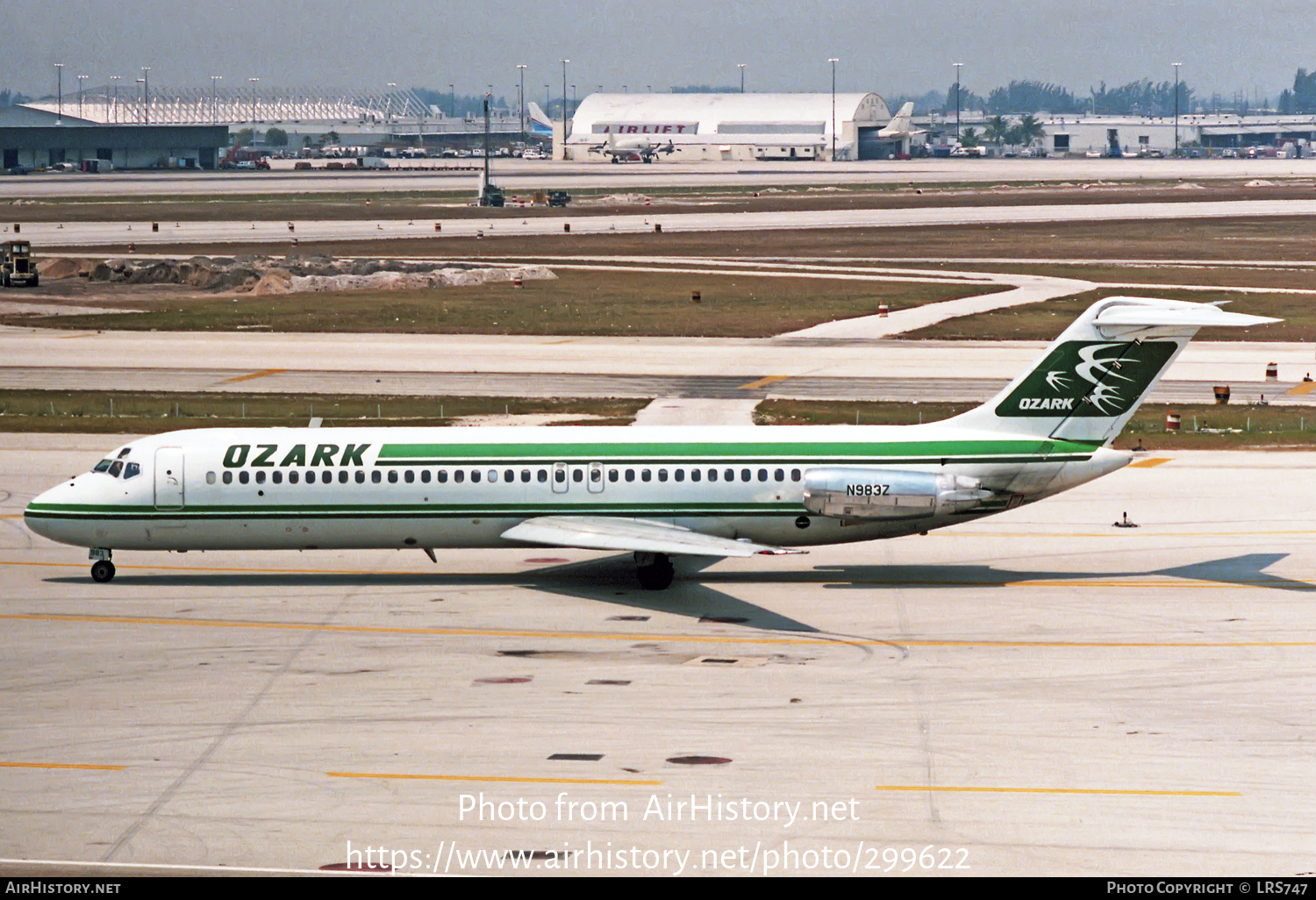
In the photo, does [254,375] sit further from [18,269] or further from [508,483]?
[18,269]

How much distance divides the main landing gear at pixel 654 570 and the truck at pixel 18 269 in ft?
235

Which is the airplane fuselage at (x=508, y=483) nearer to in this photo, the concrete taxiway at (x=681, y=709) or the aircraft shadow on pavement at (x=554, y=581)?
the aircraft shadow on pavement at (x=554, y=581)

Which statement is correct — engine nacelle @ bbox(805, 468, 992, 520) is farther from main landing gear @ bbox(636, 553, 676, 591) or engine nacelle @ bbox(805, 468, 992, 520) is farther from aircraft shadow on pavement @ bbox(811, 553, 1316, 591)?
main landing gear @ bbox(636, 553, 676, 591)

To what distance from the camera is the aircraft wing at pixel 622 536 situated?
30484mm

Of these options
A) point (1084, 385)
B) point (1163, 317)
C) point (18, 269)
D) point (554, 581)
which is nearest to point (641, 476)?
point (554, 581)

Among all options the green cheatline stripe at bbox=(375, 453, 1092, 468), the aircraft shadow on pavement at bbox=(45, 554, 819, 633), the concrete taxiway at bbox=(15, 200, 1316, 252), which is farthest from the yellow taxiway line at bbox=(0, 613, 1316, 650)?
the concrete taxiway at bbox=(15, 200, 1316, 252)

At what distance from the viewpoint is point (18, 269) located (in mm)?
92688

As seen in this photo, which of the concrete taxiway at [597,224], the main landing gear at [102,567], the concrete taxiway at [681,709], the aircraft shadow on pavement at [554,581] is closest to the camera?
the concrete taxiway at [681,709]

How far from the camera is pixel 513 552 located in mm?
36656

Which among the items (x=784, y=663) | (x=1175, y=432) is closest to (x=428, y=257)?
(x=1175, y=432)

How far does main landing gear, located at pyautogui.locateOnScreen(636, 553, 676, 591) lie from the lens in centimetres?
3256

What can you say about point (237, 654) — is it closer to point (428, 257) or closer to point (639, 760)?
point (639, 760)

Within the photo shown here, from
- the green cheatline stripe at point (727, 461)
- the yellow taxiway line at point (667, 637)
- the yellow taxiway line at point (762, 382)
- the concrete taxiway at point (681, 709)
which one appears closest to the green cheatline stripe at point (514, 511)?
the green cheatline stripe at point (727, 461)

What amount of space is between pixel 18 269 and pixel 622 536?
73198mm
